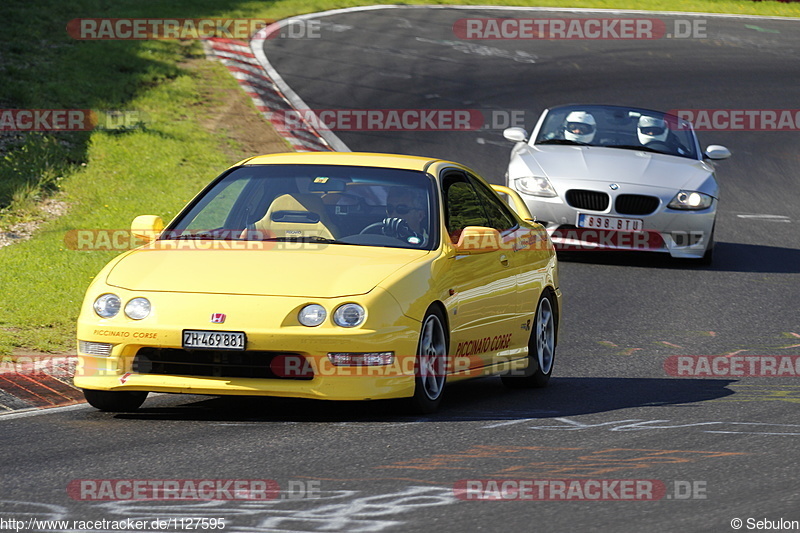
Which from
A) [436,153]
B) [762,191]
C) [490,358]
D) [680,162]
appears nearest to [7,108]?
[436,153]

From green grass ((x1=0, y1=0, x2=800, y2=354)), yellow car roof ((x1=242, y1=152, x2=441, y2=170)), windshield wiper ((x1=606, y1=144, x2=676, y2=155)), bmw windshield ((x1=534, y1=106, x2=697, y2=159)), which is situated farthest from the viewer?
bmw windshield ((x1=534, y1=106, x2=697, y2=159))

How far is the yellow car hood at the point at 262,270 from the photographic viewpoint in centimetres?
725

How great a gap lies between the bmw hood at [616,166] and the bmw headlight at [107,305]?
7.77 metres

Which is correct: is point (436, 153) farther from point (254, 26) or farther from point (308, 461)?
point (308, 461)

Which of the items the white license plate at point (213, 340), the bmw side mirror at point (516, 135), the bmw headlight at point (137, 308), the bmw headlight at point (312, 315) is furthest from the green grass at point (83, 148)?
the bmw side mirror at point (516, 135)

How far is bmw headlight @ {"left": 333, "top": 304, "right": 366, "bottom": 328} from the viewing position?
23.5ft

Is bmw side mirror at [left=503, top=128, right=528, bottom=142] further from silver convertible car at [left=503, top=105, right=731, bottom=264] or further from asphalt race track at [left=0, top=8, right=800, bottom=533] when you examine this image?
asphalt race track at [left=0, top=8, right=800, bottom=533]

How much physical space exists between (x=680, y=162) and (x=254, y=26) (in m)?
13.8

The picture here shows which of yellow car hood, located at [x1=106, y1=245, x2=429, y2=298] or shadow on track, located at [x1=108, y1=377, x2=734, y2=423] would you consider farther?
shadow on track, located at [x1=108, y1=377, x2=734, y2=423]

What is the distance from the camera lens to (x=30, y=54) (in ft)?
71.0

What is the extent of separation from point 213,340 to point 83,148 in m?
10.8

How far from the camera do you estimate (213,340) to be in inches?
280

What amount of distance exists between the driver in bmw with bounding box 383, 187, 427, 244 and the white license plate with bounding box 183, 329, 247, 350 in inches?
56.1

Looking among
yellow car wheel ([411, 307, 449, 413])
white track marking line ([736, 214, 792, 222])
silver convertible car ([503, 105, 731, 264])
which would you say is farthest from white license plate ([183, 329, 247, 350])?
white track marking line ([736, 214, 792, 222])
